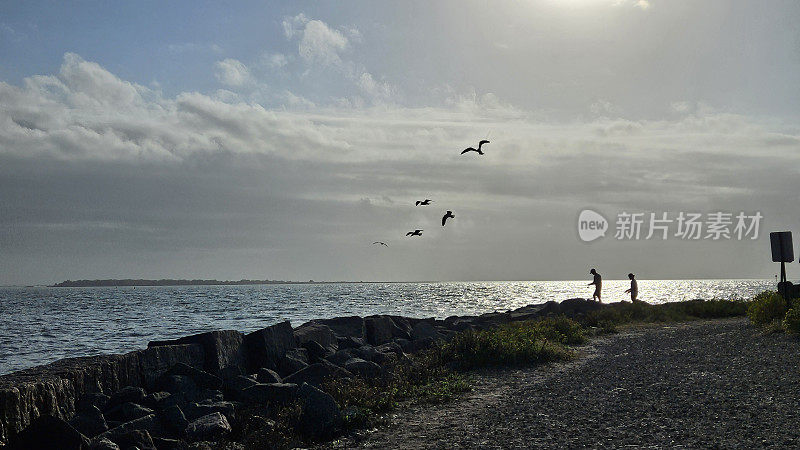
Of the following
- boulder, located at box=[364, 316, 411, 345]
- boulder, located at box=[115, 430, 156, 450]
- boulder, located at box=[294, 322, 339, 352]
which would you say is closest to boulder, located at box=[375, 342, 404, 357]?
A: boulder, located at box=[294, 322, 339, 352]

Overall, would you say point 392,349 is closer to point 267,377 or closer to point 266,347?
point 266,347

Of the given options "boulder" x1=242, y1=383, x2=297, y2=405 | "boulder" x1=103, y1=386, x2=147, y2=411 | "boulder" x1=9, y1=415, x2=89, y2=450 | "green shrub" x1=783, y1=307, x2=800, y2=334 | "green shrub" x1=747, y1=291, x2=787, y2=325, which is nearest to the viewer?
"boulder" x1=9, y1=415, x2=89, y2=450

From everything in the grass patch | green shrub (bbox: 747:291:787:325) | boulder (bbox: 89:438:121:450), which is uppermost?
green shrub (bbox: 747:291:787:325)

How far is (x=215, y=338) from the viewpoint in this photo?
15555 mm

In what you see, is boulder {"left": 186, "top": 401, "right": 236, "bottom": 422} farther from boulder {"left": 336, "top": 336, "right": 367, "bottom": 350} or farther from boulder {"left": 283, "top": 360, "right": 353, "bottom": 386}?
boulder {"left": 336, "top": 336, "right": 367, "bottom": 350}

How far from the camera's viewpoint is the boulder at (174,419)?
10969 millimetres

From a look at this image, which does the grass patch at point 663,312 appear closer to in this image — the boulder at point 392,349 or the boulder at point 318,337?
the boulder at point 392,349

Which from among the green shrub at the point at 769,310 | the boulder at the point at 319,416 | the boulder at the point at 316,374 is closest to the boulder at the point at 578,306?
the green shrub at the point at 769,310

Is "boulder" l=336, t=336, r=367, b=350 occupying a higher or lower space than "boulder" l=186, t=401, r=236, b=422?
higher

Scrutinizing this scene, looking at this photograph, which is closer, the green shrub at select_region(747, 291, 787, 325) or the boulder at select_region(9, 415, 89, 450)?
the boulder at select_region(9, 415, 89, 450)

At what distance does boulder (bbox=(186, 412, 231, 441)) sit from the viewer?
10609 mm

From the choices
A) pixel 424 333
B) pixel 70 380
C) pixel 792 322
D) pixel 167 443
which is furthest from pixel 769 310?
pixel 70 380

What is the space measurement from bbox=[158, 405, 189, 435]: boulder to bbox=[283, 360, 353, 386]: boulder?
3.58 meters

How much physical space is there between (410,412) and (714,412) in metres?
5.47
